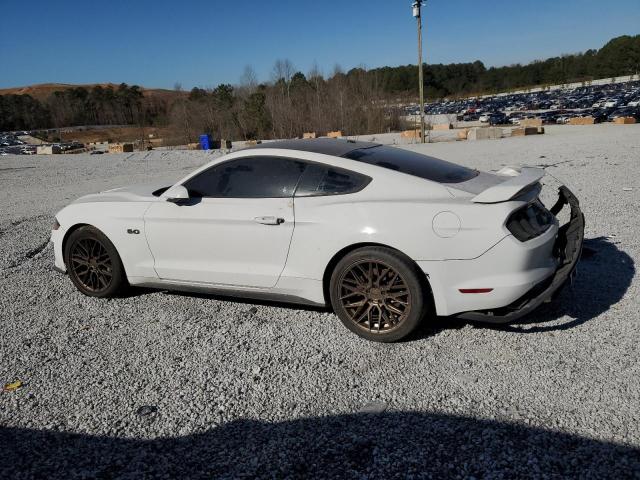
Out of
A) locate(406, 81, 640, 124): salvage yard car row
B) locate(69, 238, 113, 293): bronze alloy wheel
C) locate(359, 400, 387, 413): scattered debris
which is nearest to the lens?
locate(359, 400, 387, 413): scattered debris

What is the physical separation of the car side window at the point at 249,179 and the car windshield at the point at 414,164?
1.69 ft

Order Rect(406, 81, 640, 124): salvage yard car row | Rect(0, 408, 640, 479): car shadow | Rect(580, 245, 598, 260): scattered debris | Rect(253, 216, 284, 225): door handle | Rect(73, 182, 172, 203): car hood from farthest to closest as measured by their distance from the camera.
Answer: Rect(406, 81, 640, 124): salvage yard car row
Rect(580, 245, 598, 260): scattered debris
Rect(73, 182, 172, 203): car hood
Rect(253, 216, 284, 225): door handle
Rect(0, 408, 640, 479): car shadow

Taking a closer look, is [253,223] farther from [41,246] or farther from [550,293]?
[41,246]

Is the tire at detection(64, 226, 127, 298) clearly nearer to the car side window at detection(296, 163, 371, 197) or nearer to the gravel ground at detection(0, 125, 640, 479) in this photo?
the gravel ground at detection(0, 125, 640, 479)

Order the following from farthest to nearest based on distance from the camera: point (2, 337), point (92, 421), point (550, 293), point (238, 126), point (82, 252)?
point (238, 126) < point (82, 252) < point (2, 337) < point (550, 293) < point (92, 421)

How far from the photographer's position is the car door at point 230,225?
4082mm

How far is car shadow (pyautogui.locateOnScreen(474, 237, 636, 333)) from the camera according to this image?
403 centimetres

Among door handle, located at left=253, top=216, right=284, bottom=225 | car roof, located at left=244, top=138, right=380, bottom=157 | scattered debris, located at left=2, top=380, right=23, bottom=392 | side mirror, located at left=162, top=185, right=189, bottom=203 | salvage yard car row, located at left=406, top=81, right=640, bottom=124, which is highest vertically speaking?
car roof, located at left=244, top=138, right=380, bottom=157

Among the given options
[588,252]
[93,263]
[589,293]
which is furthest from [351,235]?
[588,252]

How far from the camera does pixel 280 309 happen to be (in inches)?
183

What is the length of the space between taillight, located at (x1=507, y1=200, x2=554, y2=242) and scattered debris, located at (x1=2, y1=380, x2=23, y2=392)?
3547 mm

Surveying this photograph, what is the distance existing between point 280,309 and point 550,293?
7.42 feet

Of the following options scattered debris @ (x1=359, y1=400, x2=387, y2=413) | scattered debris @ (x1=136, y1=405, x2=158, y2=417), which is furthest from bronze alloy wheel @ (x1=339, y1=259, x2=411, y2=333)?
scattered debris @ (x1=136, y1=405, x2=158, y2=417)

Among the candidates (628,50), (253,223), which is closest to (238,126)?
(253,223)
